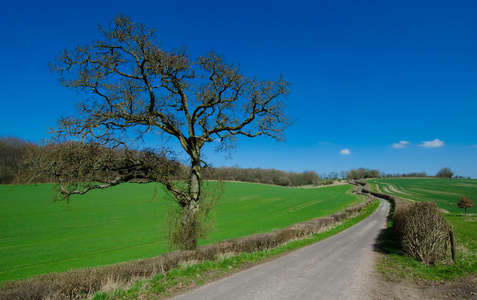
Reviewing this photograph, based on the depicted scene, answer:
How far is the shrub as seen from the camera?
11711 millimetres

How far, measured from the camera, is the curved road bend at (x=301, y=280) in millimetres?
7645

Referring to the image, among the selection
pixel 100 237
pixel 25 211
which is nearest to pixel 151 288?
pixel 100 237

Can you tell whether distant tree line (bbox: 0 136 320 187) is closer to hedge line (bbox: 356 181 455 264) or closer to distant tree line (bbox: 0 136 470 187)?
distant tree line (bbox: 0 136 470 187)

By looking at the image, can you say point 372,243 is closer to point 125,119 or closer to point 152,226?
point 125,119

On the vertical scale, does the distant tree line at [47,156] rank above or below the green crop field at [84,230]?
above

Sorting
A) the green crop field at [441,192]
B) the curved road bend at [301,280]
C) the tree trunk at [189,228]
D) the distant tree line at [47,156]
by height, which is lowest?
the green crop field at [441,192]

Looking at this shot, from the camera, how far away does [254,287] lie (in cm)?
820

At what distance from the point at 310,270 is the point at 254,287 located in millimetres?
3415

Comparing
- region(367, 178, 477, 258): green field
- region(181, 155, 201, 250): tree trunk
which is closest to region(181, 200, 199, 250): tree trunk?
region(181, 155, 201, 250): tree trunk

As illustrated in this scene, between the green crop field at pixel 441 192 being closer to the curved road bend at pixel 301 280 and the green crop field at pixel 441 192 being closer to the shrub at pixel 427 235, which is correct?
the shrub at pixel 427 235

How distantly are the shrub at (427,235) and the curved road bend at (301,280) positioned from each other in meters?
2.23

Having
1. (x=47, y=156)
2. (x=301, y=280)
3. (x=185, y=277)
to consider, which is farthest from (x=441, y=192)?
(x=47, y=156)

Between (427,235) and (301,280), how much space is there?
24.7 feet

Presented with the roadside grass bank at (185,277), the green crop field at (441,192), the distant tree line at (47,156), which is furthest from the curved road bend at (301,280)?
the green crop field at (441,192)
